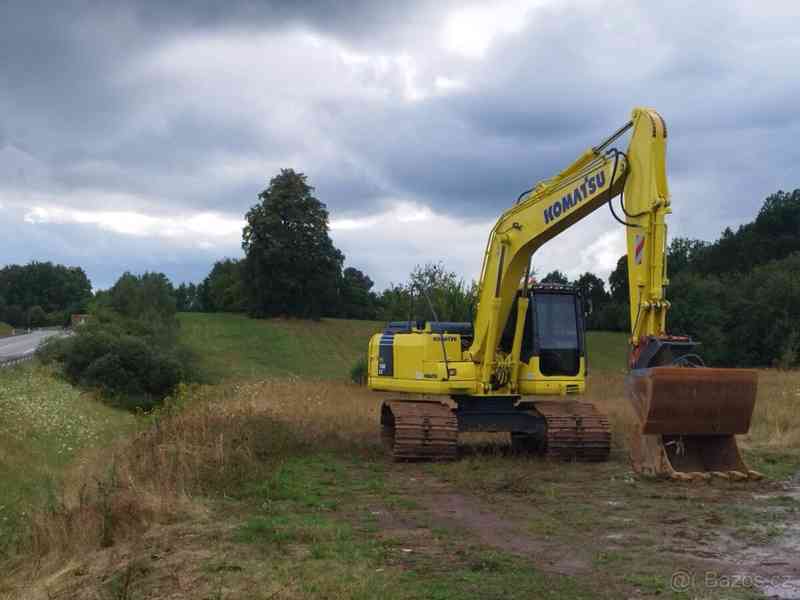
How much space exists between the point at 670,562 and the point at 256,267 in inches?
2618

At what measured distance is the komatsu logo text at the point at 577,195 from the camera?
509 inches

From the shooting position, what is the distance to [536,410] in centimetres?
1525

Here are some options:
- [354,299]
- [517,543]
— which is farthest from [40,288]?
[517,543]

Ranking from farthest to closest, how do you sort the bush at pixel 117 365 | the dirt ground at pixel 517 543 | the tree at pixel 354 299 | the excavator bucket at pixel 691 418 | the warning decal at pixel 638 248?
the tree at pixel 354 299 < the bush at pixel 117 365 < the warning decal at pixel 638 248 < the excavator bucket at pixel 691 418 < the dirt ground at pixel 517 543

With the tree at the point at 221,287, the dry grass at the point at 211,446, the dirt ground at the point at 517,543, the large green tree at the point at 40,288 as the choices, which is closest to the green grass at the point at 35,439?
the dry grass at the point at 211,446

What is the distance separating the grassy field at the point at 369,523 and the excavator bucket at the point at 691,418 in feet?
1.09

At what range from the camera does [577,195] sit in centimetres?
1340

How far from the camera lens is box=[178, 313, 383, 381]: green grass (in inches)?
2181

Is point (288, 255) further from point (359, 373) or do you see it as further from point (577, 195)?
point (577, 195)

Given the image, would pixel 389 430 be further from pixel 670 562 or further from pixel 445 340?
pixel 670 562

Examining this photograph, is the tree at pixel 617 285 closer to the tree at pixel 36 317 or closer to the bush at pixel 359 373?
the bush at pixel 359 373

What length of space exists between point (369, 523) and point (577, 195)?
611cm

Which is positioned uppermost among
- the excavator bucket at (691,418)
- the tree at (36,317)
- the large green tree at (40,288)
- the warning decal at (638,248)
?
the large green tree at (40,288)

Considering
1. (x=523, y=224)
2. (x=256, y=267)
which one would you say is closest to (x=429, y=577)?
(x=523, y=224)
